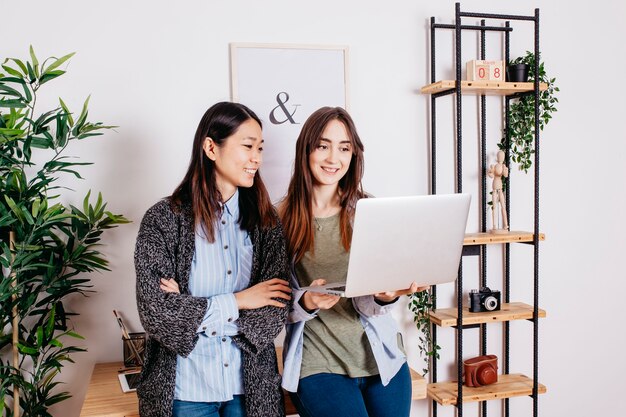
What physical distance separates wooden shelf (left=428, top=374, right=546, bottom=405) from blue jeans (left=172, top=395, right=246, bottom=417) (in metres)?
1.16

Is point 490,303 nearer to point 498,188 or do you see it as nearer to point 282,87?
point 498,188

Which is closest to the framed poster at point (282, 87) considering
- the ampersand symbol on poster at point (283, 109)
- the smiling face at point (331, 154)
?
the ampersand symbol on poster at point (283, 109)

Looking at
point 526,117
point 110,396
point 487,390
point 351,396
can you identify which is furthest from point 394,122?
point 110,396

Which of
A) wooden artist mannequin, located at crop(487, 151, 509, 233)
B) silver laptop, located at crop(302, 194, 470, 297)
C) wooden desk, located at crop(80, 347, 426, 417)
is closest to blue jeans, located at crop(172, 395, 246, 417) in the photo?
wooden desk, located at crop(80, 347, 426, 417)

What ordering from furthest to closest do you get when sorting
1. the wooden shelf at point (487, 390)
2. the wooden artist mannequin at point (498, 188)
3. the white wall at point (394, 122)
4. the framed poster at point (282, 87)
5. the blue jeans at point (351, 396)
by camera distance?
the wooden artist mannequin at point (498, 188), the wooden shelf at point (487, 390), the framed poster at point (282, 87), the white wall at point (394, 122), the blue jeans at point (351, 396)

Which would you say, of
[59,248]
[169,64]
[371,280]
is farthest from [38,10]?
[371,280]

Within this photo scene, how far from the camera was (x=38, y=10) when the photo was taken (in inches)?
92.4

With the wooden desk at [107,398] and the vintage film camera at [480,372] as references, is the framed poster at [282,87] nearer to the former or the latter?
the wooden desk at [107,398]

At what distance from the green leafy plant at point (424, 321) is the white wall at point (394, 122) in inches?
2.2

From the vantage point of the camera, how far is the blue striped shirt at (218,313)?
1.71 m

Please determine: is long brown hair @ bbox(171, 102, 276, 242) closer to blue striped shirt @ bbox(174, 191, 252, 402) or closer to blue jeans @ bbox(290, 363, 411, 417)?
blue striped shirt @ bbox(174, 191, 252, 402)

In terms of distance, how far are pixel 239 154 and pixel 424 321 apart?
1335 mm

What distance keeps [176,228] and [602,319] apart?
2.32 metres

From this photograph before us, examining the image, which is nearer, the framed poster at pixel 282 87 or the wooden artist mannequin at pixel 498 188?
the framed poster at pixel 282 87
